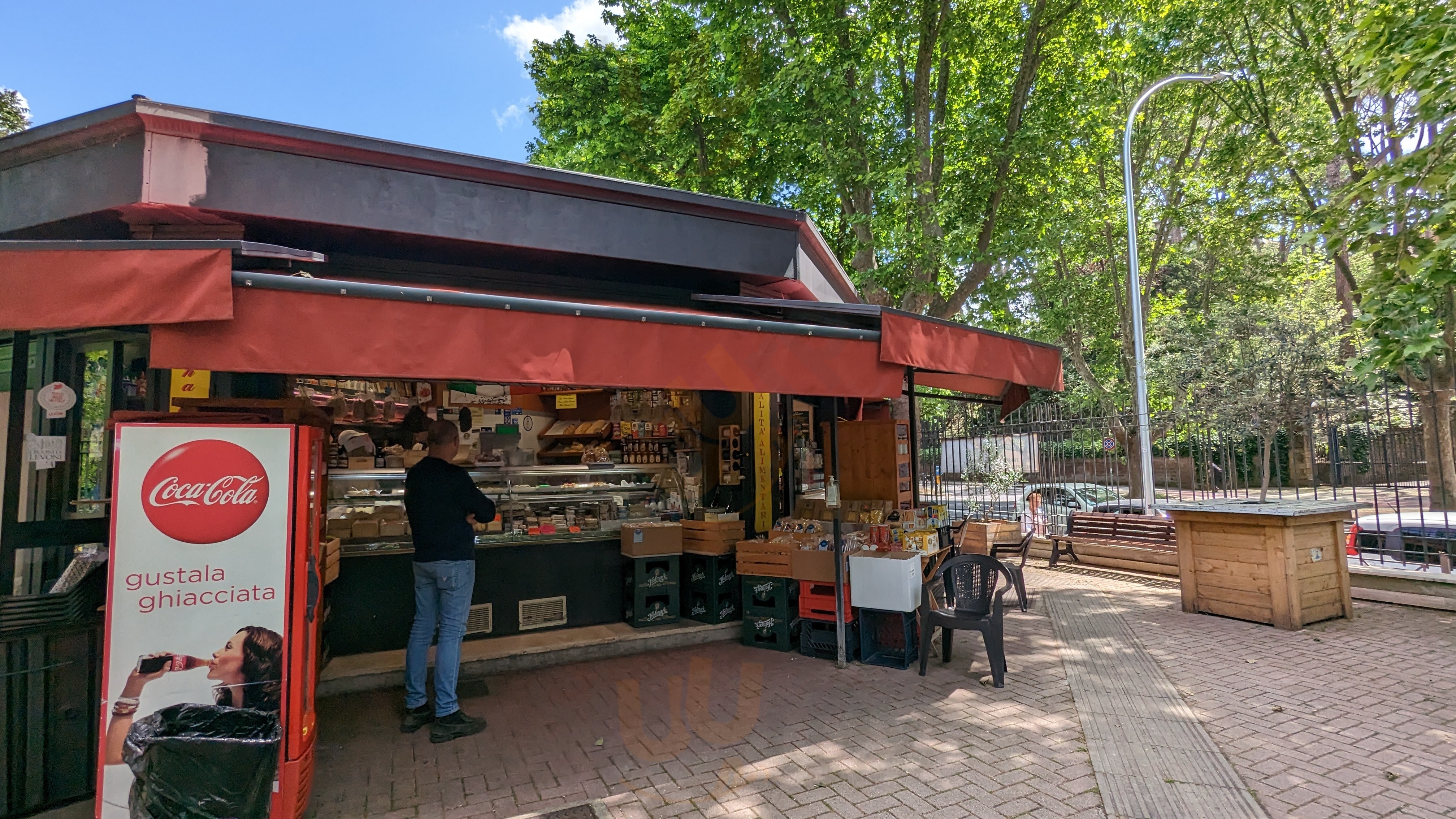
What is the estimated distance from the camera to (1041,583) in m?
9.66

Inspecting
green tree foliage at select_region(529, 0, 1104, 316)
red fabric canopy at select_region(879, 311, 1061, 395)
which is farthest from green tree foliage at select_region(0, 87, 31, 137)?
red fabric canopy at select_region(879, 311, 1061, 395)

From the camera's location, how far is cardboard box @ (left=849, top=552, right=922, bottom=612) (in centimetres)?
546

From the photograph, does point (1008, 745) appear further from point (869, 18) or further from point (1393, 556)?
point (869, 18)

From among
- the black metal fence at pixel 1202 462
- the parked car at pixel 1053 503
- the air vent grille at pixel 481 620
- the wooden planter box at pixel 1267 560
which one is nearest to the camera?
the air vent grille at pixel 481 620

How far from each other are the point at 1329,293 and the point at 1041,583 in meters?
20.7

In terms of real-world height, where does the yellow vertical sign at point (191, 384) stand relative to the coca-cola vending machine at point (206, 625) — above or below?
above

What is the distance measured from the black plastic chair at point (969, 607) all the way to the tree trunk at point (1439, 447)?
5.85 meters

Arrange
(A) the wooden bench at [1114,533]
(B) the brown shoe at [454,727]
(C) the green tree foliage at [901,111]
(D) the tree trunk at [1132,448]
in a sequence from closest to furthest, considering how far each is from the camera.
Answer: (B) the brown shoe at [454,727], (A) the wooden bench at [1114,533], (C) the green tree foliage at [901,111], (D) the tree trunk at [1132,448]

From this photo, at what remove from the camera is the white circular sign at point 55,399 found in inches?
147

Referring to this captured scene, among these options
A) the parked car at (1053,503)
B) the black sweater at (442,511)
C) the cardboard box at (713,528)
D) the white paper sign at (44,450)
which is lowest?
the parked car at (1053,503)

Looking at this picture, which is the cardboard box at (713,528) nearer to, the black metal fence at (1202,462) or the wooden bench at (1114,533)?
the black metal fence at (1202,462)

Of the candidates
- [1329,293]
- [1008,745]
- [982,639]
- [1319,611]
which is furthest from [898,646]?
[1329,293]

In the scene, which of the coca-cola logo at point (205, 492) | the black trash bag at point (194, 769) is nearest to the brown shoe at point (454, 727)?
the black trash bag at point (194, 769)

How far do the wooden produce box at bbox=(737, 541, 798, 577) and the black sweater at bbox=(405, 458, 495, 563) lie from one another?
256cm
